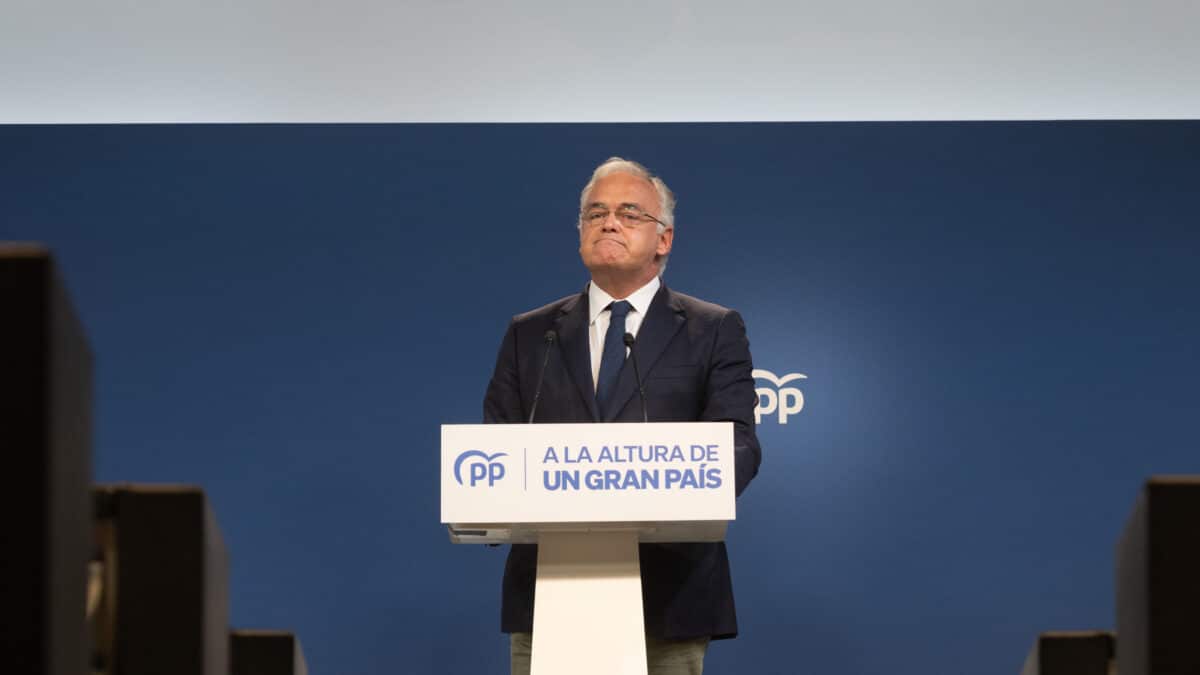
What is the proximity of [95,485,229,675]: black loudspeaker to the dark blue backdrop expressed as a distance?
3272mm

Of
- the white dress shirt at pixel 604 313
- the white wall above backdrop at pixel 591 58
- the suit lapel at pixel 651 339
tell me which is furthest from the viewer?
the white wall above backdrop at pixel 591 58

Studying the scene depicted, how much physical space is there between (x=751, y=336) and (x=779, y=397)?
21cm

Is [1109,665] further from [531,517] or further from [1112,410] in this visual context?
[1112,410]

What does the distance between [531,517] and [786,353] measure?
2.21 metres

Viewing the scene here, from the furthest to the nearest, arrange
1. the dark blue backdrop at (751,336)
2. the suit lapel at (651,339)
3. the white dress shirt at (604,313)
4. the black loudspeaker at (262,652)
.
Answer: the dark blue backdrop at (751,336) < the white dress shirt at (604,313) < the suit lapel at (651,339) < the black loudspeaker at (262,652)

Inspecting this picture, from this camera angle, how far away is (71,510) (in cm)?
104

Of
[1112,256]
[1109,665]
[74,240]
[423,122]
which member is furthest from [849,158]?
[1109,665]

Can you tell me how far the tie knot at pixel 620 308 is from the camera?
3375 millimetres

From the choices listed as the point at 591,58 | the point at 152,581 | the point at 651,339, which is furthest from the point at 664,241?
the point at 152,581

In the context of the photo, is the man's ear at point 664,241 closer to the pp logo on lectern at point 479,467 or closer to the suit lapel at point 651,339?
the suit lapel at point 651,339

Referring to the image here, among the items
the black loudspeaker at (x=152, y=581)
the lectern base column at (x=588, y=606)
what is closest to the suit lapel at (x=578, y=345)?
the lectern base column at (x=588, y=606)

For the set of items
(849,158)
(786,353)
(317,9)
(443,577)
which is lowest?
(443,577)

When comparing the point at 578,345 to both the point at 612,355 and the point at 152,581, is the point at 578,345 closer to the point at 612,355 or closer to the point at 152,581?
the point at 612,355

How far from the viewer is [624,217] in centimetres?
353
